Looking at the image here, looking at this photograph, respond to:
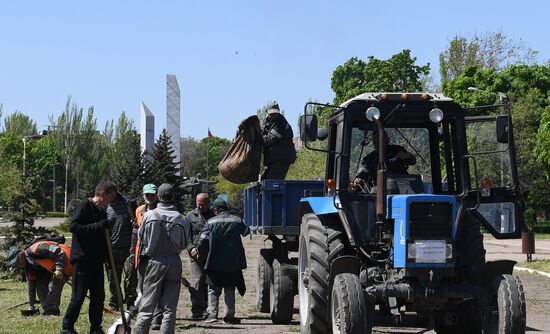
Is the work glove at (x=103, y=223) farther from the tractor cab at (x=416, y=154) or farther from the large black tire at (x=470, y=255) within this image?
the large black tire at (x=470, y=255)

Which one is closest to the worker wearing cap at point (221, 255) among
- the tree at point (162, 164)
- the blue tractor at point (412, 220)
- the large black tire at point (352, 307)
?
the blue tractor at point (412, 220)

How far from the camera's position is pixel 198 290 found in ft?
48.8

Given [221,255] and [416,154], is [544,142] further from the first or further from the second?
[416,154]

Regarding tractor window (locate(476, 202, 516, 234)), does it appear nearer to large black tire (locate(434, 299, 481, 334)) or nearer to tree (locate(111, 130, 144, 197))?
large black tire (locate(434, 299, 481, 334))

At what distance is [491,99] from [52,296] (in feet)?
181

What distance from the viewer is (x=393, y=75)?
3462 inches

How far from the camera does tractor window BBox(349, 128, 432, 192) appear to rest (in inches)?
454

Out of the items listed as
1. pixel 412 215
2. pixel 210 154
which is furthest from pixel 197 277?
pixel 210 154

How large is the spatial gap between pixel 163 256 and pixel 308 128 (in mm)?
2036

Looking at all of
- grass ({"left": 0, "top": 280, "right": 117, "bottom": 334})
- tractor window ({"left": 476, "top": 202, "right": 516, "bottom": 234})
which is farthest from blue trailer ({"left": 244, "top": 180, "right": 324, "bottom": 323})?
tractor window ({"left": 476, "top": 202, "right": 516, "bottom": 234})

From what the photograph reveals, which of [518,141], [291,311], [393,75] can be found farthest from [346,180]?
[393,75]

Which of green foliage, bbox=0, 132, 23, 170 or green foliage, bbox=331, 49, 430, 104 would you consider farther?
green foliage, bbox=0, 132, 23, 170

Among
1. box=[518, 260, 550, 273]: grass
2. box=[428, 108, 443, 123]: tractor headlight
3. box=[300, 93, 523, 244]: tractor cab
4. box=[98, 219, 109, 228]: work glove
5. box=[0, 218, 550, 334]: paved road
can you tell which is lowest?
box=[0, 218, 550, 334]: paved road

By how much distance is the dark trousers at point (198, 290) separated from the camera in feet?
48.5
